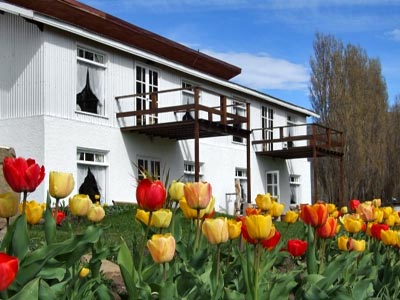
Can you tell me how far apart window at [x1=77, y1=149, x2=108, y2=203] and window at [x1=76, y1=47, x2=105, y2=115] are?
1208 millimetres

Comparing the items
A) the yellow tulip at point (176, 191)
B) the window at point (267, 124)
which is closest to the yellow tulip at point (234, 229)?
the yellow tulip at point (176, 191)

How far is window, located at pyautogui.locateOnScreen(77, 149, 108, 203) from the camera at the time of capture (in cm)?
1725

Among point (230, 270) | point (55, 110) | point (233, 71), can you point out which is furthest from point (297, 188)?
point (230, 270)

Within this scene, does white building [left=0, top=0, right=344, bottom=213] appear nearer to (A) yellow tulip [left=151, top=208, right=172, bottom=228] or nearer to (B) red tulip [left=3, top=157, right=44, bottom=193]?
(A) yellow tulip [left=151, top=208, right=172, bottom=228]

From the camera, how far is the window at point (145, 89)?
19.6 m

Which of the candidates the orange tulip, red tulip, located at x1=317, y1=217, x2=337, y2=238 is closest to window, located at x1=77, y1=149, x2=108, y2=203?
red tulip, located at x1=317, y1=217, x2=337, y2=238

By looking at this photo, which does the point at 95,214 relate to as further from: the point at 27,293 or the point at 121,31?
the point at 121,31

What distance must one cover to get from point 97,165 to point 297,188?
12869 mm

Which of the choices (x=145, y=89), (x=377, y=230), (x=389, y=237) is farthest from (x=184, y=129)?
(x=389, y=237)

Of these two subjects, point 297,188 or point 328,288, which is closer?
point 328,288

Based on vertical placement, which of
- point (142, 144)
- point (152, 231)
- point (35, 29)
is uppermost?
point (35, 29)

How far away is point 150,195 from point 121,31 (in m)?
18.2

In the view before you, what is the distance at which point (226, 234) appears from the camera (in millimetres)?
2928

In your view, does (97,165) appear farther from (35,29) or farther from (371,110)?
(371,110)
